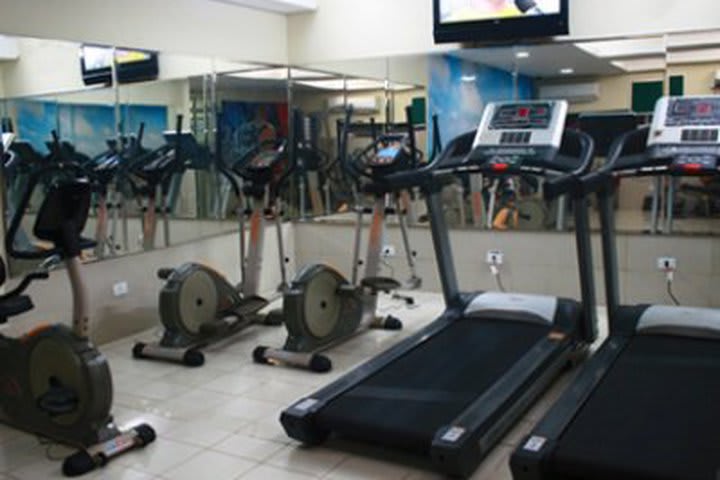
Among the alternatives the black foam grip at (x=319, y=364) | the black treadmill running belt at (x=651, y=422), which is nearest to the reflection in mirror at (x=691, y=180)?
the black treadmill running belt at (x=651, y=422)

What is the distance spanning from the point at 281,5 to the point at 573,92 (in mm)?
2879

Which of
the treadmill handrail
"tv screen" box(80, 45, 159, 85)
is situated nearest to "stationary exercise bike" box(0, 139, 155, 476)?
"tv screen" box(80, 45, 159, 85)

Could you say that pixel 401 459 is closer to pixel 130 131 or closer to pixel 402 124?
pixel 130 131

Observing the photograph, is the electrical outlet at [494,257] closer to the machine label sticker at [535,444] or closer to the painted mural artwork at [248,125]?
the painted mural artwork at [248,125]

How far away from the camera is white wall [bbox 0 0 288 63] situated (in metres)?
4.99

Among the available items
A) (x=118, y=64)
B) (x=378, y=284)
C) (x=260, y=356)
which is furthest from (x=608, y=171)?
(x=118, y=64)

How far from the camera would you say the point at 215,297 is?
17.7 ft

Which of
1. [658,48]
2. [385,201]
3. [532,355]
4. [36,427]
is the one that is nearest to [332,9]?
[385,201]

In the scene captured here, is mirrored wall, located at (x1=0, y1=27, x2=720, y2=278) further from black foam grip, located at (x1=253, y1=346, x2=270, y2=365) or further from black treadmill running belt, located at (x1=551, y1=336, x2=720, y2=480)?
black treadmill running belt, located at (x1=551, y1=336, x2=720, y2=480)

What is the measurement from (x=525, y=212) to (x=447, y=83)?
1.37 meters

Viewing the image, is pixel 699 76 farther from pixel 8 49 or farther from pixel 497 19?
pixel 8 49

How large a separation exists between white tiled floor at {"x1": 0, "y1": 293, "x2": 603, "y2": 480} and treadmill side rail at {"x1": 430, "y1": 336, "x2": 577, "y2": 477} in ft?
0.31

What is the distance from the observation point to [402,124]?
6910 mm

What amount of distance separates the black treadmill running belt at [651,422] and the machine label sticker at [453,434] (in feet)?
1.40
